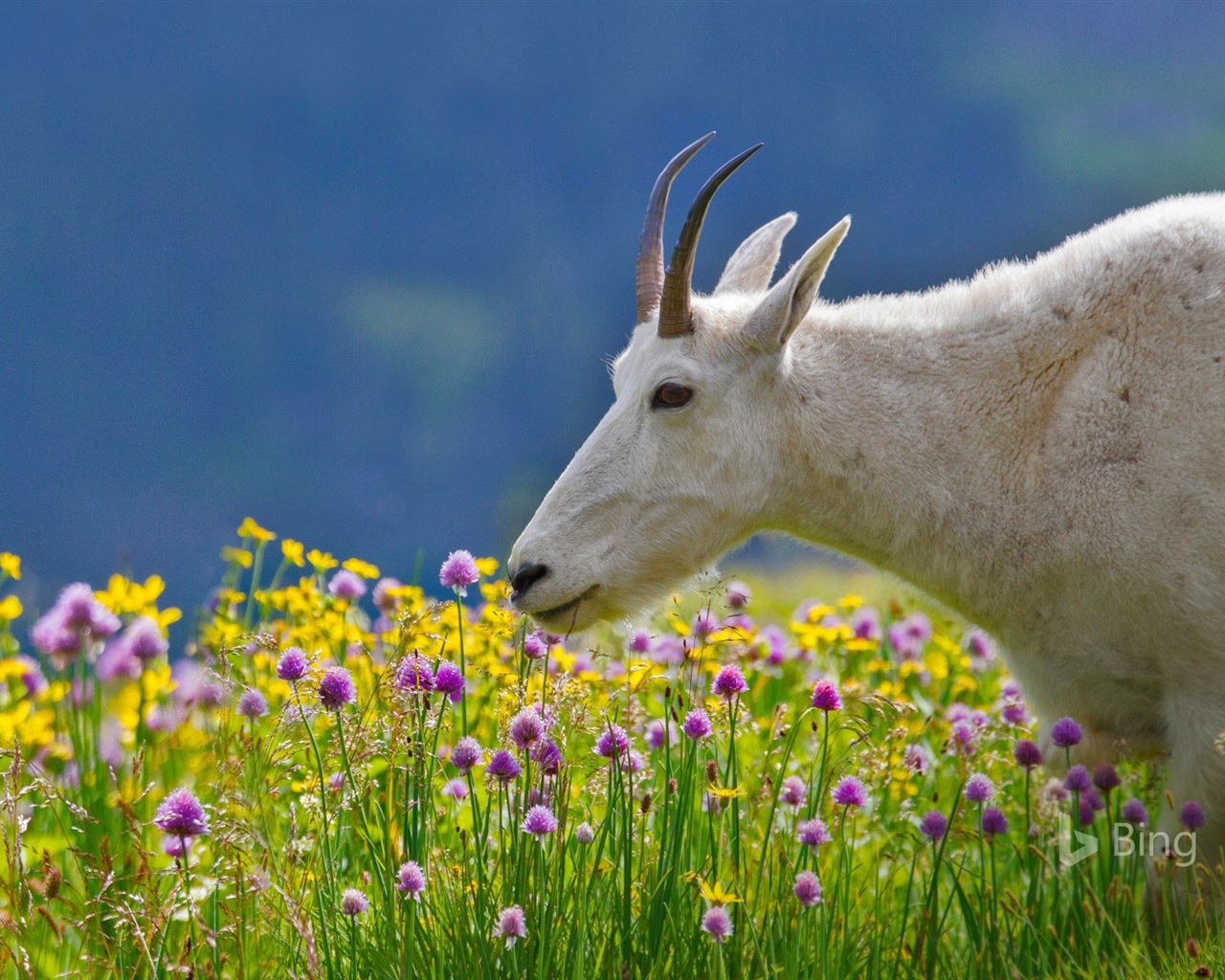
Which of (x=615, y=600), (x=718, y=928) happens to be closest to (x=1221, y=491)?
(x=615, y=600)

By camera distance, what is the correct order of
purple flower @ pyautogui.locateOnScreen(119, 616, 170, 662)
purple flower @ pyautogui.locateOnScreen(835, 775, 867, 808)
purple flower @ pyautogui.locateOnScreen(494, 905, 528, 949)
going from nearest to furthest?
purple flower @ pyautogui.locateOnScreen(494, 905, 528, 949)
purple flower @ pyautogui.locateOnScreen(835, 775, 867, 808)
purple flower @ pyautogui.locateOnScreen(119, 616, 170, 662)

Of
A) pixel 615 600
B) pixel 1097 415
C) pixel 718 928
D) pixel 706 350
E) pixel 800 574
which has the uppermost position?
pixel 800 574

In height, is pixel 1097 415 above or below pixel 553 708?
above

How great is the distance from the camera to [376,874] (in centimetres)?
302

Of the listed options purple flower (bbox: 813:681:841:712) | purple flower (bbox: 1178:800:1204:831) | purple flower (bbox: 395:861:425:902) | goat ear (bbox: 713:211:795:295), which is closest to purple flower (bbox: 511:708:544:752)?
purple flower (bbox: 395:861:425:902)

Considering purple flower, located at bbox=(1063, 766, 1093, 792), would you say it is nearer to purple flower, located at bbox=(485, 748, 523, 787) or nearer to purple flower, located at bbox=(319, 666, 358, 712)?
purple flower, located at bbox=(485, 748, 523, 787)

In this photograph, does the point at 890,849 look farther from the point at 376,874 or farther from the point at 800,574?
the point at 800,574

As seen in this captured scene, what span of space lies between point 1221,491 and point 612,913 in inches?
90.8

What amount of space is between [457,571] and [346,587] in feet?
5.60

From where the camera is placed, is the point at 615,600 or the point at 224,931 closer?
the point at 224,931

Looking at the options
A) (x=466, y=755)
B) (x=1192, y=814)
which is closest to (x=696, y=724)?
(x=466, y=755)

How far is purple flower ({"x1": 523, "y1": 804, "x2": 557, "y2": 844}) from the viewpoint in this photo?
9.08 feet

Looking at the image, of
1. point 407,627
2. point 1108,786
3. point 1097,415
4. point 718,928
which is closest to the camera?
point 718,928

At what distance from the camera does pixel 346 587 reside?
4.76 meters
